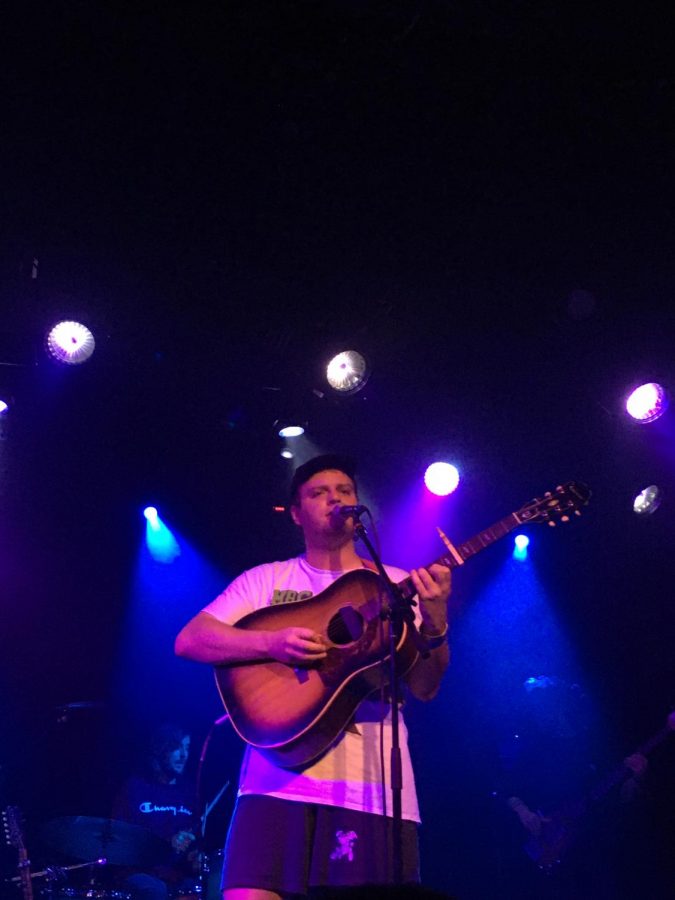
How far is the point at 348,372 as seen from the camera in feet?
22.2

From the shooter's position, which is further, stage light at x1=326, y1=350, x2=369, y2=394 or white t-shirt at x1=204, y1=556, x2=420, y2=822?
stage light at x1=326, y1=350, x2=369, y2=394

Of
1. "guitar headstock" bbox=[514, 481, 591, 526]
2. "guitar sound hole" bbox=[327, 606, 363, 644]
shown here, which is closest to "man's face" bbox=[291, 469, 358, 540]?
"guitar sound hole" bbox=[327, 606, 363, 644]

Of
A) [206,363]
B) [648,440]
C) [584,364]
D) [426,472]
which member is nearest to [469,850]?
[426,472]

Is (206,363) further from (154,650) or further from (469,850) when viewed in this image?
(469,850)

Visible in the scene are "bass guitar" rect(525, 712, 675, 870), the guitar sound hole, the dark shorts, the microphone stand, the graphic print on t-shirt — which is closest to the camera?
the microphone stand

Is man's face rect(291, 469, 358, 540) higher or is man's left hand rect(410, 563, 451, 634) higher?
man's face rect(291, 469, 358, 540)

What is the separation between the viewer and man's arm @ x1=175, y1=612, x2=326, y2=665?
365 cm

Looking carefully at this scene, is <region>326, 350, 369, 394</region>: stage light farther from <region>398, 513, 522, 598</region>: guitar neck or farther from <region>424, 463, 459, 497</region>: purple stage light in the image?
<region>398, 513, 522, 598</region>: guitar neck

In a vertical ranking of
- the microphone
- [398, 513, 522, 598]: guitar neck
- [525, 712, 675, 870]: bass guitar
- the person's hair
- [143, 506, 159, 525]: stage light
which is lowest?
[525, 712, 675, 870]: bass guitar

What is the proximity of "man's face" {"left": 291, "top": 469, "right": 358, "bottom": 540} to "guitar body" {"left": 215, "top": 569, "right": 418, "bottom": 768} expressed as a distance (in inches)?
15.6

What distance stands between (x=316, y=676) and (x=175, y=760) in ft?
16.1

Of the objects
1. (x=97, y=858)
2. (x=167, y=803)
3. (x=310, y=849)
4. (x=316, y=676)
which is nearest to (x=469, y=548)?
(x=316, y=676)

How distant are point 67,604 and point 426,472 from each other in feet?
13.1

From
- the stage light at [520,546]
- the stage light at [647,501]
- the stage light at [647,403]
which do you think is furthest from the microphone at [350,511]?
the stage light at [520,546]
